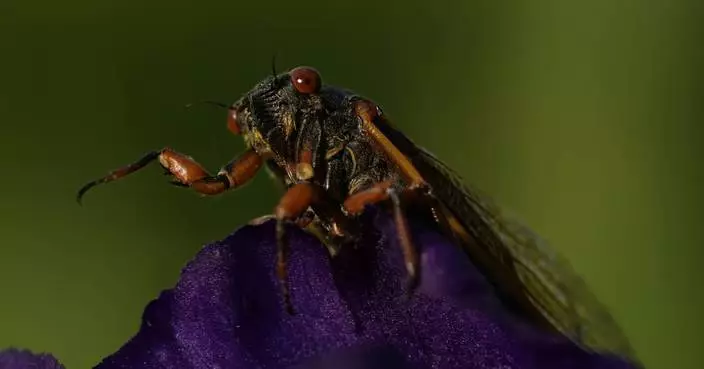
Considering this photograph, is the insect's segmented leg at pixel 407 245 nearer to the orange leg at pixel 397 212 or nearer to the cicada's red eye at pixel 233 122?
the orange leg at pixel 397 212

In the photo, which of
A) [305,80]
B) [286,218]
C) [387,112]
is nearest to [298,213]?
[286,218]

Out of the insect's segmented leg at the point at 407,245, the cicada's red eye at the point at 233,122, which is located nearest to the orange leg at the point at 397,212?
the insect's segmented leg at the point at 407,245

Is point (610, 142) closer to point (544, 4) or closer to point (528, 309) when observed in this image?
point (544, 4)

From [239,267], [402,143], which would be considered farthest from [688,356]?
[239,267]

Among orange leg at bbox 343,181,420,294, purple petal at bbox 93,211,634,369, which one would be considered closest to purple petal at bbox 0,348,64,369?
purple petal at bbox 93,211,634,369

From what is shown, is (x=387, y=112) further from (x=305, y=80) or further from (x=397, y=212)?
(x=397, y=212)
